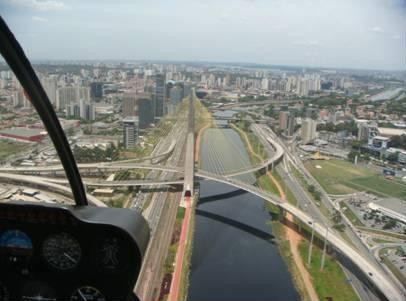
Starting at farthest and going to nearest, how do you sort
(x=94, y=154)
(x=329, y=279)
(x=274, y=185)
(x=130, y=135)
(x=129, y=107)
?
(x=129, y=107) → (x=130, y=135) → (x=94, y=154) → (x=274, y=185) → (x=329, y=279)

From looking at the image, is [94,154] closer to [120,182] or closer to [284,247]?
[120,182]

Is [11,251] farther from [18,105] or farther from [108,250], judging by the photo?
[18,105]

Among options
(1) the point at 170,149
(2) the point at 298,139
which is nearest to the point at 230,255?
(1) the point at 170,149

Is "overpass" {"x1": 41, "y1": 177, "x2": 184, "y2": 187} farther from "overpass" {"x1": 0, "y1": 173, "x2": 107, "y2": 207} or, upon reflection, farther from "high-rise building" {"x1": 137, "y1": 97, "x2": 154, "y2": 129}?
"high-rise building" {"x1": 137, "y1": 97, "x2": 154, "y2": 129}

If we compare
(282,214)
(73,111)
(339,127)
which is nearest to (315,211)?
(282,214)

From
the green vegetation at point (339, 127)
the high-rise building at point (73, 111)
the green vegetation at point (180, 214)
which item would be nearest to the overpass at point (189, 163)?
the green vegetation at point (180, 214)

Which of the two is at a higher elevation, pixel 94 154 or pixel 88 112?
pixel 88 112

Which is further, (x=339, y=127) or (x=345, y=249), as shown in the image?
(x=339, y=127)

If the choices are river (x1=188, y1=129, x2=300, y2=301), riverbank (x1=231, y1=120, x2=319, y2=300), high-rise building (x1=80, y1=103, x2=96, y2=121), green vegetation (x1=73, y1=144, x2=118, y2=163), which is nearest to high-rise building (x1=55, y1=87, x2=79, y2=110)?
high-rise building (x1=80, y1=103, x2=96, y2=121)
